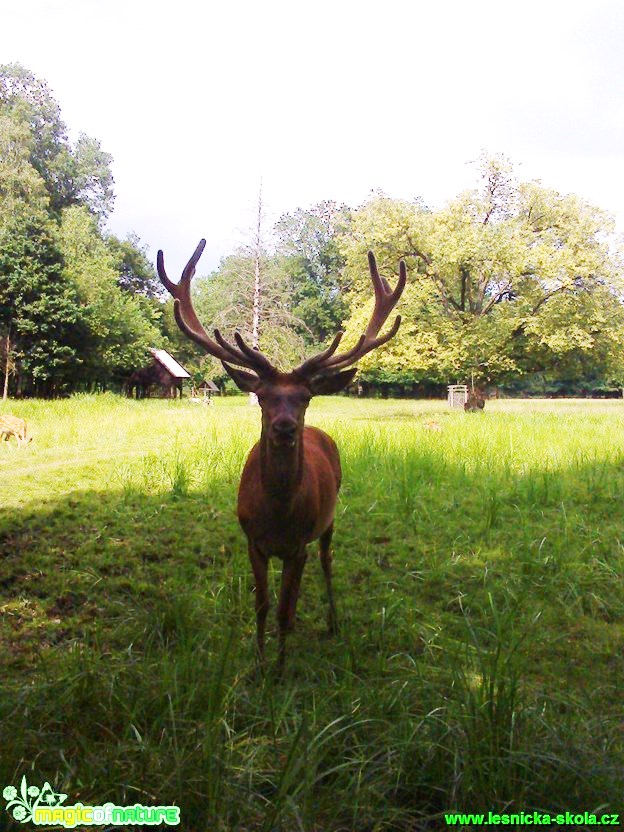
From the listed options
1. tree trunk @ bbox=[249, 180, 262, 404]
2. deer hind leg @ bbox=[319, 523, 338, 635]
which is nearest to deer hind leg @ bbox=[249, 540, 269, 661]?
deer hind leg @ bbox=[319, 523, 338, 635]

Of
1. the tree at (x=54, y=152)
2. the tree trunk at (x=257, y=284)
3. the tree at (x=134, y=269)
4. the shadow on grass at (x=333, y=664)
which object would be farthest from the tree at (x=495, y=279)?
the tree at (x=134, y=269)

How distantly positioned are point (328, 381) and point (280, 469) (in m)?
0.63

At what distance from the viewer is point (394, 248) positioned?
21203 millimetres

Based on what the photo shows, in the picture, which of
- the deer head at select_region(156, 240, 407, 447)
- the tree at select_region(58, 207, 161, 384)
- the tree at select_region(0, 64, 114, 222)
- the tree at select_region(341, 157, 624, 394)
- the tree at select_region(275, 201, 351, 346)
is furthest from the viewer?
the tree at select_region(275, 201, 351, 346)

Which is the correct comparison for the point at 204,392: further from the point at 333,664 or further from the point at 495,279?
the point at 333,664

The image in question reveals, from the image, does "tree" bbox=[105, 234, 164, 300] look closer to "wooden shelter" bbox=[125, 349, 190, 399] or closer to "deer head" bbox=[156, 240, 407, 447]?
"wooden shelter" bbox=[125, 349, 190, 399]

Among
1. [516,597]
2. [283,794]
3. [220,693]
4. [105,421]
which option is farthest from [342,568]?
[105,421]

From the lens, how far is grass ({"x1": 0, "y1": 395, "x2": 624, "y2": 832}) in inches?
78.0

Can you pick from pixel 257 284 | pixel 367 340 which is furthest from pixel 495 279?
pixel 367 340

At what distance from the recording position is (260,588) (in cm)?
344

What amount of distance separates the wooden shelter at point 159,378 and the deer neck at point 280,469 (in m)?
36.9

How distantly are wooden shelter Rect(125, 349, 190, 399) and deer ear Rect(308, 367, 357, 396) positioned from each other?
36.8 m

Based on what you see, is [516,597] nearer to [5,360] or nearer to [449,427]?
[449,427]

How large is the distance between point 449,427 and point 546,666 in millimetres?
9141
